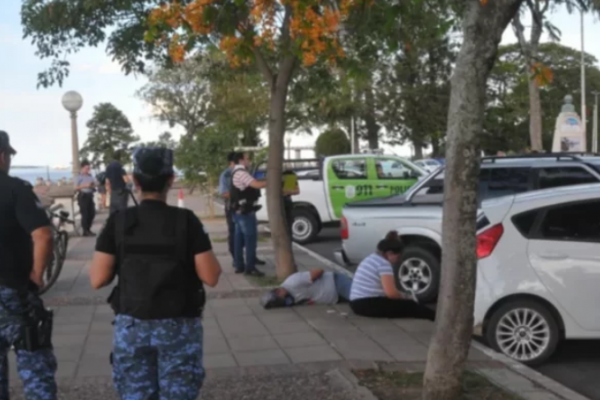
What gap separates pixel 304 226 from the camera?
1981 centimetres

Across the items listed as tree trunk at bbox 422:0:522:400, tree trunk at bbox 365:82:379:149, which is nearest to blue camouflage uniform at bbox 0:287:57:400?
tree trunk at bbox 422:0:522:400

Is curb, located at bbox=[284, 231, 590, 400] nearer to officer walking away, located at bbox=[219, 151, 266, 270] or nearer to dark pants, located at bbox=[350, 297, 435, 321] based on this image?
dark pants, located at bbox=[350, 297, 435, 321]

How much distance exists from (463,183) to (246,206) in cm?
718

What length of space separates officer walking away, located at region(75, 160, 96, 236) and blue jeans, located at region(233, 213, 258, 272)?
799 centimetres

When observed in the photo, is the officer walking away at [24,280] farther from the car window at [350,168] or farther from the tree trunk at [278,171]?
the car window at [350,168]

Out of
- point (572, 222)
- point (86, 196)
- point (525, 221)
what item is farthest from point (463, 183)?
point (86, 196)

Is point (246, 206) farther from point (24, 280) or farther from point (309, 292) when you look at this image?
point (24, 280)

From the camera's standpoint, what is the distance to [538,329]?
8.44 m

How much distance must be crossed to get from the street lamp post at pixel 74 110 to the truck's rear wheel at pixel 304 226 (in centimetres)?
716

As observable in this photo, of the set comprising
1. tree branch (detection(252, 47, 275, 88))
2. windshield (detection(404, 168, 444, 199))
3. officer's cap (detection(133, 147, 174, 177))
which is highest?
tree branch (detection(252, 47, 275, 88))

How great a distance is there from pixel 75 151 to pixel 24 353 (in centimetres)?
2152

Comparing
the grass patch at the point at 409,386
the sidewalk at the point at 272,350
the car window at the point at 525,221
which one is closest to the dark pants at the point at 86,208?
the sidewalk at the point at 272,350

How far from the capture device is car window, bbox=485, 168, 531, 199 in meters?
12.8

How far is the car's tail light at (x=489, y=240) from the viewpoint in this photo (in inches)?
340
